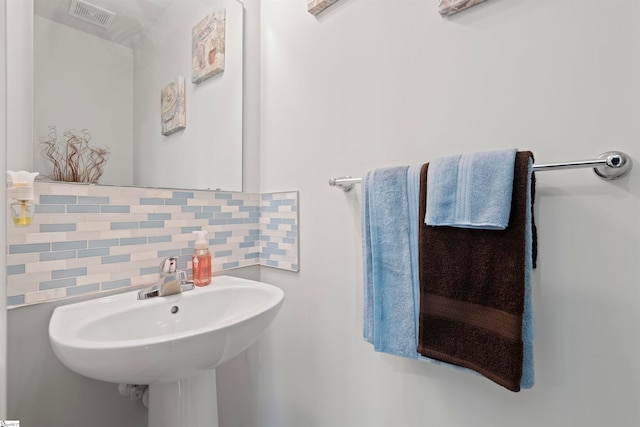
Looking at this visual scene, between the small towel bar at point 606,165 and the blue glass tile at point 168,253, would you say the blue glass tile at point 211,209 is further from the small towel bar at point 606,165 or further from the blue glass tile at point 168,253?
the small towel bar at point 606,165

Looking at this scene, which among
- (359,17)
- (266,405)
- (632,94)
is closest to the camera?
(632,94)

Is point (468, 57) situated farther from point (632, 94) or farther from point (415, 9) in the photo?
point (632, 94)

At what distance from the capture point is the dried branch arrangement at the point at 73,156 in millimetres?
815

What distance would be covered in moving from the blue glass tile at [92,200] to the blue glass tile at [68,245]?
4.2 inches

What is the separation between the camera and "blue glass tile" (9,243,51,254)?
729 mm

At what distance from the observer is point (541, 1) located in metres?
0.69

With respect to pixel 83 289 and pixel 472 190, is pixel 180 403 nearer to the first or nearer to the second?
pixel 83 289

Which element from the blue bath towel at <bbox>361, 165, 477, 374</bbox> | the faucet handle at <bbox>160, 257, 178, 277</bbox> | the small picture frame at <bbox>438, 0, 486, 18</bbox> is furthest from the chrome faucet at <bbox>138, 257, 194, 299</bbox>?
the small picture frame at <bbox>438, 0, 486, 18</bbox>

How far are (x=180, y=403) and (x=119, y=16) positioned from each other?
1177 millimetres

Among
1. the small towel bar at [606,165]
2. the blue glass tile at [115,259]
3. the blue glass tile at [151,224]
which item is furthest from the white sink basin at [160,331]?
the small towel bar at [606,165]

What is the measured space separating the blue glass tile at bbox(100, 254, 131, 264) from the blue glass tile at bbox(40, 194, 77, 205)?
0.58ft

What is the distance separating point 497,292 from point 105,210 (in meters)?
1.04

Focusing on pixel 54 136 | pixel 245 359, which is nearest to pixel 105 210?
pixel 54 136

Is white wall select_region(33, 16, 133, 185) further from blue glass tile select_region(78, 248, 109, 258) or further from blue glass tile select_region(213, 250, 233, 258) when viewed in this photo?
blue glass tile select_region(213, 250, 233, 258)
